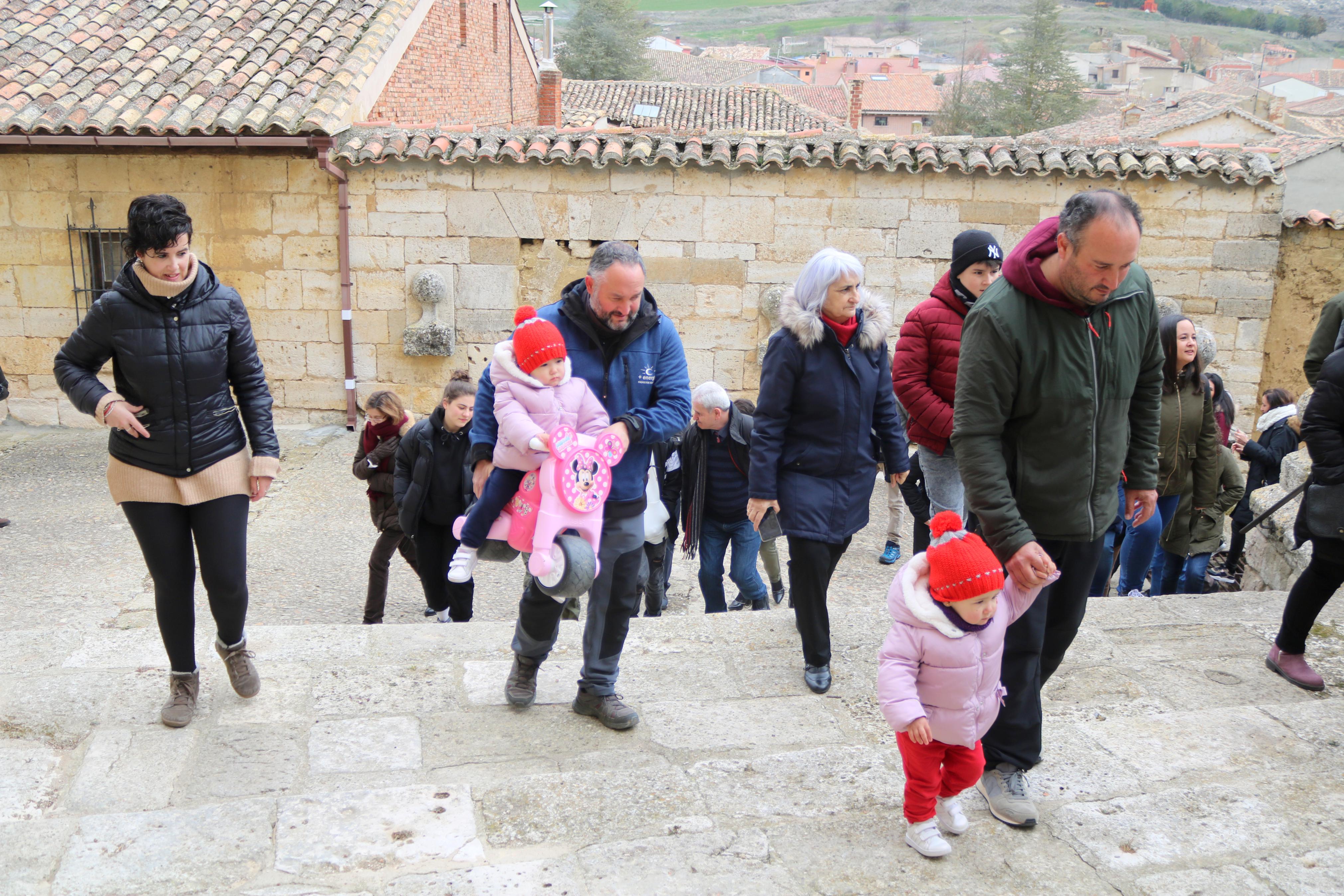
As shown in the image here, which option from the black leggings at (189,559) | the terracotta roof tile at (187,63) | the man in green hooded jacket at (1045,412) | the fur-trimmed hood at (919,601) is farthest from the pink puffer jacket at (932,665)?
the terracotta roof tile at (187,63)

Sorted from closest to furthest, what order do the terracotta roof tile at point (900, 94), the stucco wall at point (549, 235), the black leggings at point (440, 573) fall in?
the black leggings at point (440, 573) < the stucco wall at point (549, 235) < the terracotta roof tile at point (900, 94)

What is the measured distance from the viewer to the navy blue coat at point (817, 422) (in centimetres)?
381

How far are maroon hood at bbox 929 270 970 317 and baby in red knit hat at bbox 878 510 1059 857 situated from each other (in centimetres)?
168

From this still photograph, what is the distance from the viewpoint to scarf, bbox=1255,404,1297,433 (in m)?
6.70

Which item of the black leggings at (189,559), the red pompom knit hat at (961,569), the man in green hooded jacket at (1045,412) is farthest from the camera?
the black leggings at (189,559)

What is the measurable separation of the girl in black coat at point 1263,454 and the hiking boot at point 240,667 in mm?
5739

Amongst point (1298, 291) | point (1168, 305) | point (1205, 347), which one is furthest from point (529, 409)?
point (1298, 291)

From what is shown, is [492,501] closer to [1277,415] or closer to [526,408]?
[526,408]

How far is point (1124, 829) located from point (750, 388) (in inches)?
295

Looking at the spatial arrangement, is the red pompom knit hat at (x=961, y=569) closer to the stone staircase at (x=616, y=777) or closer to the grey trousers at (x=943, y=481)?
the stone staircase at (x=616, y=777)

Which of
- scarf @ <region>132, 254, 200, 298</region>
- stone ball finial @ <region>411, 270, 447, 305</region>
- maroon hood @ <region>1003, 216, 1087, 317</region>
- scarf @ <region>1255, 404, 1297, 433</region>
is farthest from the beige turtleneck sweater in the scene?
stone ball finial @ <region>411, 270, 447, 305</region>

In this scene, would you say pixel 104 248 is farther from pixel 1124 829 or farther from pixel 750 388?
pixel 1124 829

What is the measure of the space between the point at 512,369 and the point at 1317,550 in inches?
122

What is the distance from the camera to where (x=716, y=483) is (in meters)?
5.59
